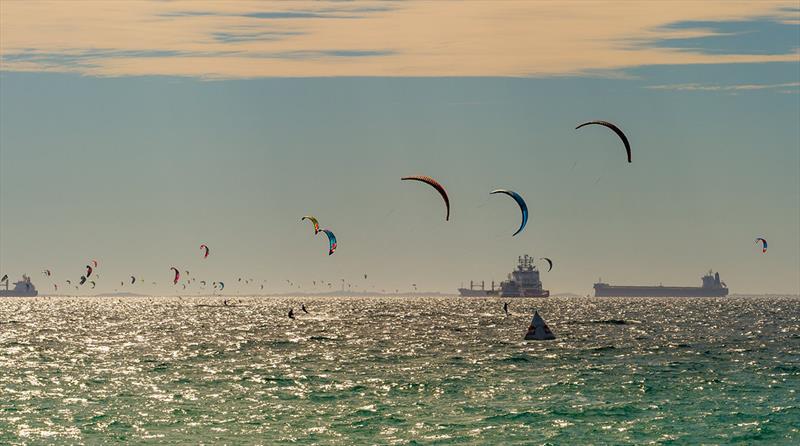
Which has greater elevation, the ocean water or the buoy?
the buoy

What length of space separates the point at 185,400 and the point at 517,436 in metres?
14.6

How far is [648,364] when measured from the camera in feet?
199

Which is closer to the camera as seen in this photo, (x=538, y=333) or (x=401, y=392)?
(x=401, y=392)

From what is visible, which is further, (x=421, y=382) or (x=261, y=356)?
(x=261, y=356)

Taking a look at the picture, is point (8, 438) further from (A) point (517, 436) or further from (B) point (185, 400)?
(A) point (517, 436)

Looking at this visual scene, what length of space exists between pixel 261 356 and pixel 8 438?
32.4 meters

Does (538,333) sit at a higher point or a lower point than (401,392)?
higher

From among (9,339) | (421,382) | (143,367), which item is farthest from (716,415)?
(9,339)

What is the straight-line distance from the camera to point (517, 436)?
35531 millimetres

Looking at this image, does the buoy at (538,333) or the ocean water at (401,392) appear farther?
the buoy at (538,333)

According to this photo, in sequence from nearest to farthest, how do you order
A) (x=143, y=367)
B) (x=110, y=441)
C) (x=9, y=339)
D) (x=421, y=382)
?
(x=110, y=441) < (x=421, y=382) < (x=143, y=367) < (x=9, y=339)

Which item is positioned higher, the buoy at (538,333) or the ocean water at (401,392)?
the buoy at (538,333)

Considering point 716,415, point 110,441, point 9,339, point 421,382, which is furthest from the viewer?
point 9,339

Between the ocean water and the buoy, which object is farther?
the buoy
